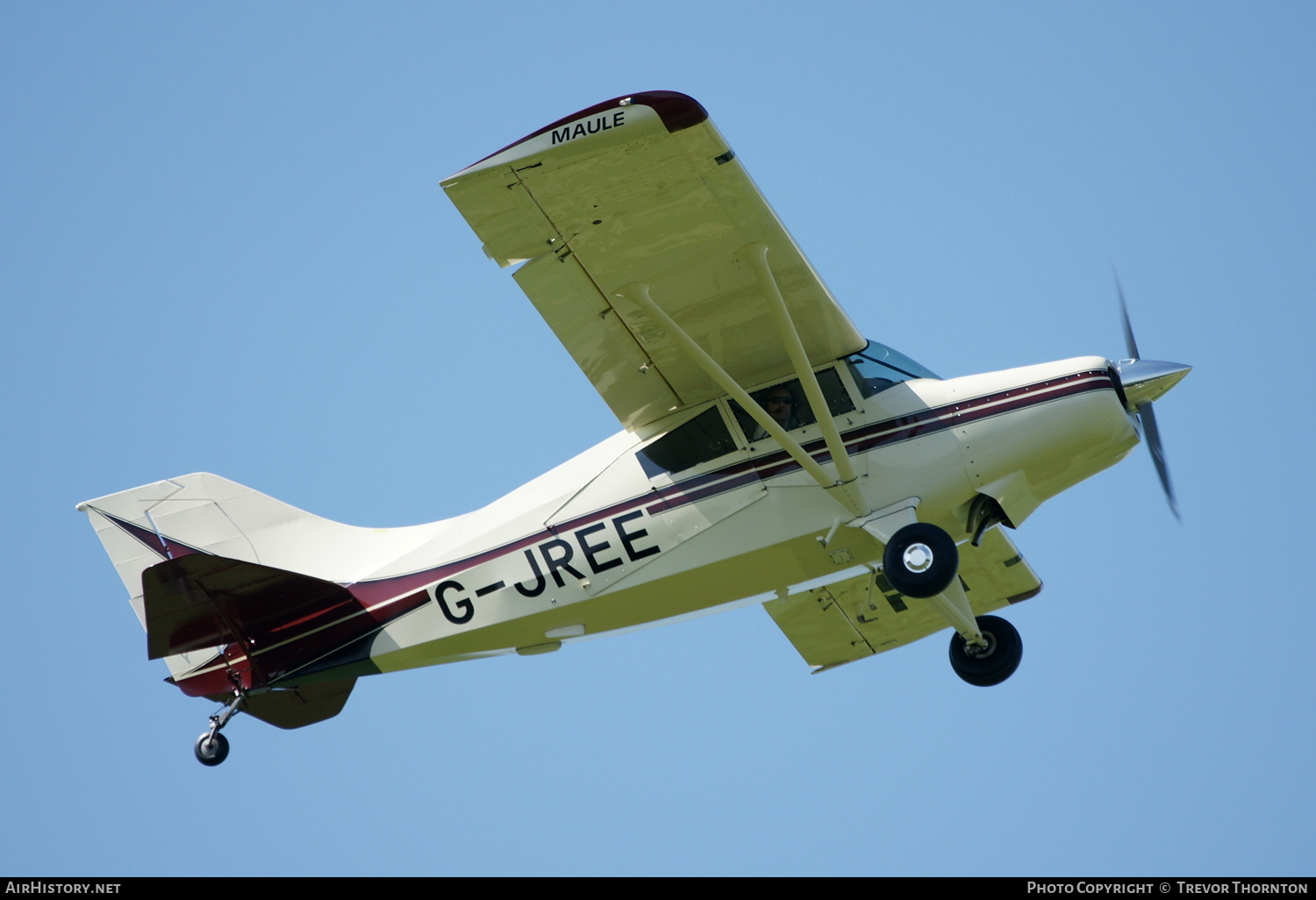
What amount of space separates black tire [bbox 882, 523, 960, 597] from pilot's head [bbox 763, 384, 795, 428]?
3.91ft

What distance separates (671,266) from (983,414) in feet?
7.98

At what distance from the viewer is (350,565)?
10.1 m

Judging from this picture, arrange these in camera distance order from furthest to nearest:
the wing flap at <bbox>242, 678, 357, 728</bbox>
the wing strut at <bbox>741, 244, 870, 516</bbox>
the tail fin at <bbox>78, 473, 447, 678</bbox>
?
1. the tail fin at <bbox>78, 473, 447, 678</bbox>
2. the wing flap at <bbox>242, 678, 357, 728</bbox>
3. the wing strut at <bbox>741, 244, 870, 516</bbox>

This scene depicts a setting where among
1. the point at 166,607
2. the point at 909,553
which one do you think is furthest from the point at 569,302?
the point at 166,607

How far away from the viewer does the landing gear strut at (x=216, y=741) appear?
30.8 feet

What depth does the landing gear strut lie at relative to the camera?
30.8 ft

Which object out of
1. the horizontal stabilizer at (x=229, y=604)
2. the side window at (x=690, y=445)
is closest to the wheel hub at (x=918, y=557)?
the side window at (x=690, y=445)

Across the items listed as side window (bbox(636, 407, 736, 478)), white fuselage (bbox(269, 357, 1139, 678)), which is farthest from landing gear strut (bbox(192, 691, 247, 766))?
side window (bbox(636, 407, 736, 478))

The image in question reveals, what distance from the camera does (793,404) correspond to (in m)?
9.43

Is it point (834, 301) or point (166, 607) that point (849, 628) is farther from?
point (166, 607)

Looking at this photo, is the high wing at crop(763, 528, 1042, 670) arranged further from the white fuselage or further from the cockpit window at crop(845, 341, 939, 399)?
the cockpit window at crop(845, 341, 939, 399)

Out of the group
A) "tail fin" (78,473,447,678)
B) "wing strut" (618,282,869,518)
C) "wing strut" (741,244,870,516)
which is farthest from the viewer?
"tail fin" (78,473,447,678)

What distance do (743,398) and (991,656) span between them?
10.1 ft

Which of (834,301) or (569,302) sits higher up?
(569,302)
